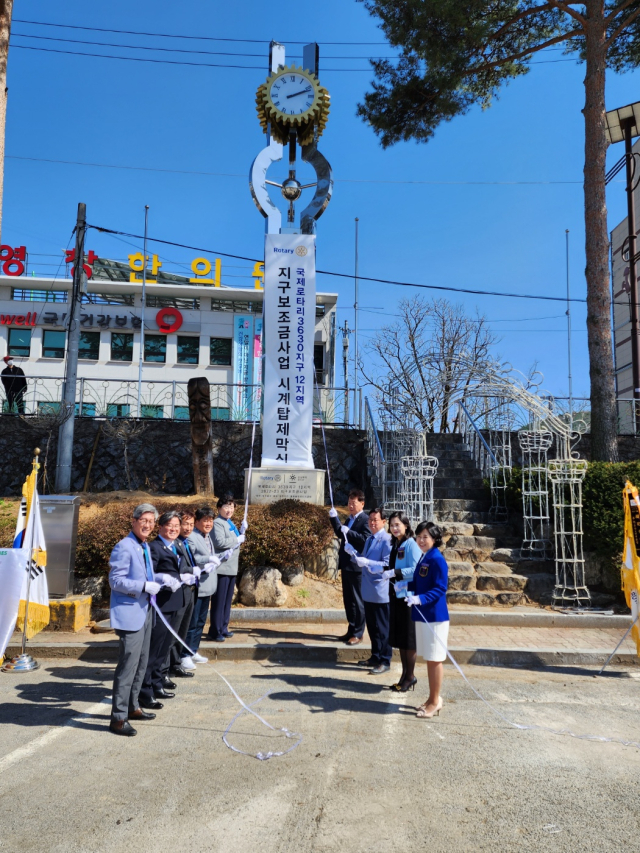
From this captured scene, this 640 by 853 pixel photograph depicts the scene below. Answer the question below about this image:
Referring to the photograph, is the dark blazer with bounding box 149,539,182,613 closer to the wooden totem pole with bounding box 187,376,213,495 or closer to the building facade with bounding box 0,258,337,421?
the wooden totem pole with bounding box 187,376,213,495

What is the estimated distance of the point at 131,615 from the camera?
4.93 m

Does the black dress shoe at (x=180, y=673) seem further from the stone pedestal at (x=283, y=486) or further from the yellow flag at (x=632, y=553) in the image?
the yellow flag at (x=632, y=553)

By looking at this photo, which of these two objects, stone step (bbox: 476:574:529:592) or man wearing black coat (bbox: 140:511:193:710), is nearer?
man wearing black coat (bbox: 140:511:193:710)

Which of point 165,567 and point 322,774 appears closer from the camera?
point 322,774

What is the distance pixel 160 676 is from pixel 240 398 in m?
12.6

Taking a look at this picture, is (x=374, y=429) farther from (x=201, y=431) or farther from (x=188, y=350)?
(x=188, y=350)

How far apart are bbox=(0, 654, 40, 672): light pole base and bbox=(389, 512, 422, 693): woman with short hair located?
149 inches

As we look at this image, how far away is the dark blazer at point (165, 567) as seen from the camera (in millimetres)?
5453

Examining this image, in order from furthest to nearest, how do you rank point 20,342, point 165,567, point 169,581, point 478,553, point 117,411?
point 20,342 → point 117,411 → point 478,553 → point 165,567 → point 169,581

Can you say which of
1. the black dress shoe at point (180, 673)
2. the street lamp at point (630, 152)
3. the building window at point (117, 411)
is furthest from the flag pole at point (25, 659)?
the street lamp at point (630, 152)

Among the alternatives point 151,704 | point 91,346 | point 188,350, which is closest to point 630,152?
point 151,704

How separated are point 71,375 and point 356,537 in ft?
27.1

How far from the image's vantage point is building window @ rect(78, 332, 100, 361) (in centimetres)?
3362

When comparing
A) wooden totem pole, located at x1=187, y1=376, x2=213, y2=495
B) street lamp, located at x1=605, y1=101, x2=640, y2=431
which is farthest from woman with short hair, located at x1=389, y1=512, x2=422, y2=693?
street lamp, located at x1=605, y1=101, x2=640, y2=431
